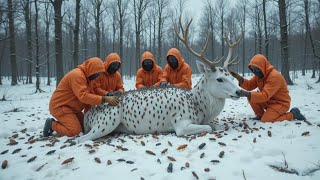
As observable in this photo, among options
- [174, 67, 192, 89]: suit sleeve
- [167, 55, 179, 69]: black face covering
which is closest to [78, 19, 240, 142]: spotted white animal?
[174, 67, 192, 89]: suit sleeve

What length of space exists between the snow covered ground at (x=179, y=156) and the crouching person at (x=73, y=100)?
0.40m

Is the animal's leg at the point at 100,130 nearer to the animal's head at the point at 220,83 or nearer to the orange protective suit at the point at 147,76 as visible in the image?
the animal's head at the point at 220,83

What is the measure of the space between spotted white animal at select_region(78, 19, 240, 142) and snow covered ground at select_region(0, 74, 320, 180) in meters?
0.27

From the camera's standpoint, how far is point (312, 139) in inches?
157

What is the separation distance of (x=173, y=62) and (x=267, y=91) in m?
3.03

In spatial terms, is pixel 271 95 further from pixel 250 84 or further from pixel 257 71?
pixel 250 84

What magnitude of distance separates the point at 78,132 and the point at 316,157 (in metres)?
4.21

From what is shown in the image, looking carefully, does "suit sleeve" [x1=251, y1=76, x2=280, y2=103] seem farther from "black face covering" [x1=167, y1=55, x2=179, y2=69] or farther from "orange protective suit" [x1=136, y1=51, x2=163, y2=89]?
"orange protective suit" [x1=136, y1=51, x2=163, y2=89]

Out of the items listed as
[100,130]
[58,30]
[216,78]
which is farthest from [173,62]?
[58,30]

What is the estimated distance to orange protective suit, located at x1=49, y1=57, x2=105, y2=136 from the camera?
5199 mm

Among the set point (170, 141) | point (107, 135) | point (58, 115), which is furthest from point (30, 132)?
point (170, 141)

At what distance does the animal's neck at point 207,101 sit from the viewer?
518 cm

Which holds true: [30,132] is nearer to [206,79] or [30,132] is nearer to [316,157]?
[206,79]

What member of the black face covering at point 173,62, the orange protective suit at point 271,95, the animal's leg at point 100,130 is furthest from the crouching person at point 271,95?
the animal's leg at point 100,130
